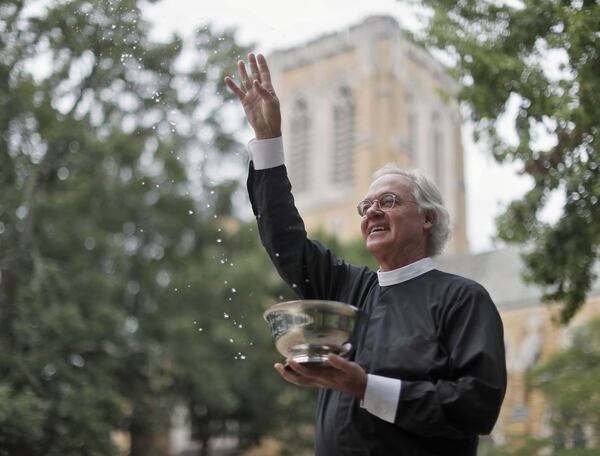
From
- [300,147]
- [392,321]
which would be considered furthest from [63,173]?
[300,147]

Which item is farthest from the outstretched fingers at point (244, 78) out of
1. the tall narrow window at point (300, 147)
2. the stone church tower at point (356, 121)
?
the tall narrow window at point (300, 147)

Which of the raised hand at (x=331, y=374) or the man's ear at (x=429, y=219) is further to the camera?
the man's ear at (x=429, y=219)

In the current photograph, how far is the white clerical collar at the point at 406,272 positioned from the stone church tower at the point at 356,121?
36.4 m

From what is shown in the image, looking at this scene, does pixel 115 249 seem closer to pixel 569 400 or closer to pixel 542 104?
pixel 569 400

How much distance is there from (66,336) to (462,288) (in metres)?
11.2

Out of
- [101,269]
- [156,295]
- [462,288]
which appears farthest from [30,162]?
[462,288]

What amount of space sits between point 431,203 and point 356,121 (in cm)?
4018

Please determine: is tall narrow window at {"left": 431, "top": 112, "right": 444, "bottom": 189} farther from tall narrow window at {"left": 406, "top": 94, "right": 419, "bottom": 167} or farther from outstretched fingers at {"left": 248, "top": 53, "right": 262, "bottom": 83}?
outstretched fingers at {"left": 248, "top": 53, "right": 262, "bottom": 83}

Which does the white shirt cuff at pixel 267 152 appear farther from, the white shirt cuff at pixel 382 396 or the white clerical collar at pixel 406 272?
the white shirt cuff at pixel 382 396

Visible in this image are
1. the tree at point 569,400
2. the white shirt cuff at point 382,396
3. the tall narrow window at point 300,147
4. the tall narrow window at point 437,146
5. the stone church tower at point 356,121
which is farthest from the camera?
the tall narrow window at point 300,147

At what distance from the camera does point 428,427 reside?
2264mm

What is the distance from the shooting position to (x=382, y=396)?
2.26 m

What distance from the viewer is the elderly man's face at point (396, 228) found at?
2.68 meters

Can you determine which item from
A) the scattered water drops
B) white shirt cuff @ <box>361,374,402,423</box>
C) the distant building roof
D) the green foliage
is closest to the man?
white shirt cuff @ <box>361,374,402,423</box>
